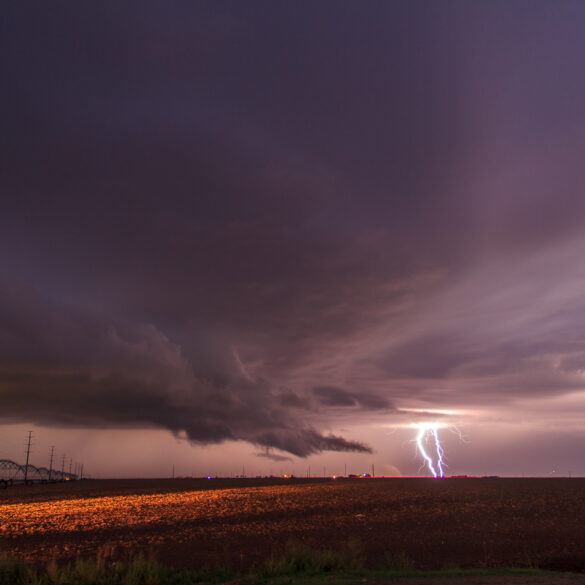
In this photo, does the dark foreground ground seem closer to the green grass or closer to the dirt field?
the dirt field

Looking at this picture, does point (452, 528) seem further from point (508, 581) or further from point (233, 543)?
point (508, 581)

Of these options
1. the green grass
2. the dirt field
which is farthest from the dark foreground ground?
the green grass

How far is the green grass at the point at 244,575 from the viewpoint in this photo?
62.0ft

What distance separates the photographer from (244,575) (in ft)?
65.1

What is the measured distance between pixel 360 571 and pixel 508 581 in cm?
525

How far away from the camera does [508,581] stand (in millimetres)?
18031

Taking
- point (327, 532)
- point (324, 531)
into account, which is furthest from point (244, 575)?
point (324, 531)

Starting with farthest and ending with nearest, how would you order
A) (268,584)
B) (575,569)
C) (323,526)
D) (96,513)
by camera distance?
1. (96,513)
2. (323,526)
3. (575,569)
4. (268,584)

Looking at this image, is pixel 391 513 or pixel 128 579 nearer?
pixel 128 579

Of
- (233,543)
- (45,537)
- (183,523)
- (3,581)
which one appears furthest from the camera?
(183,523)

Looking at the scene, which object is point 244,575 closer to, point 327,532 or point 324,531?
point 327,532

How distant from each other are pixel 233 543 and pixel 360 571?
13.8 metres

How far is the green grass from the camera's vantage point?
62.0 ft

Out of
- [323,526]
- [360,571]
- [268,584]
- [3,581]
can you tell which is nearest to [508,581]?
[360,571]
